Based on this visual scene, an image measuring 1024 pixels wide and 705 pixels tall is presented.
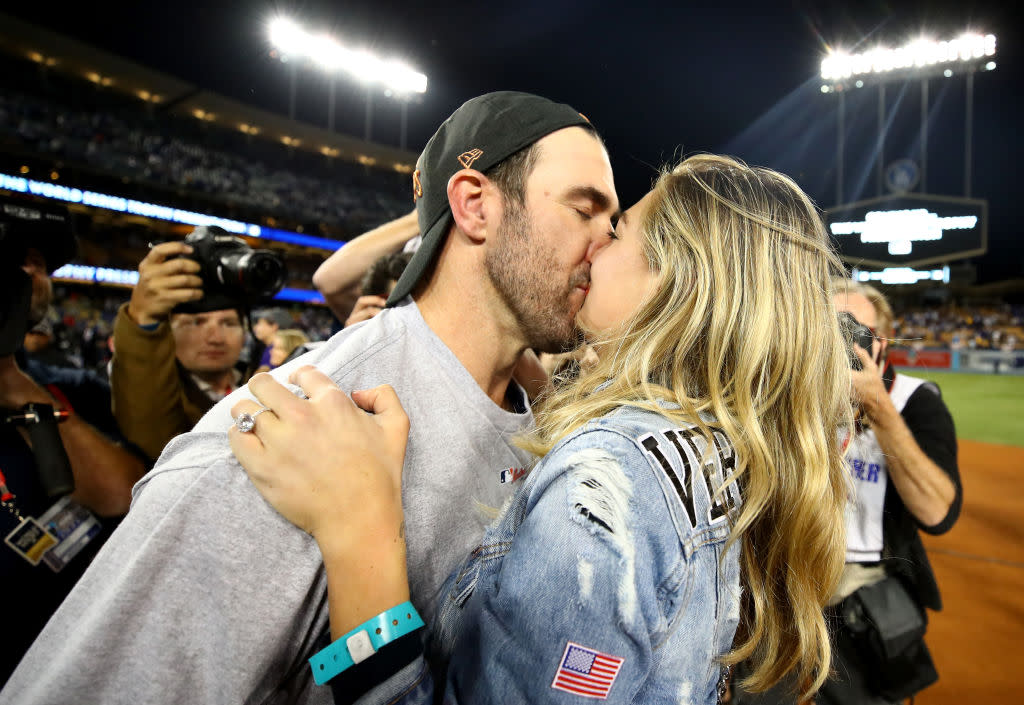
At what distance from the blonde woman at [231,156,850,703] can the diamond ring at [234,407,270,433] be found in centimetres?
2

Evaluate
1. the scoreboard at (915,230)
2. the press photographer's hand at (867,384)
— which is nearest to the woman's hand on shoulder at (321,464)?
the press photographer's hand at (867,384)

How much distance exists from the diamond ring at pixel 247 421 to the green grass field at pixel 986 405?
47.2 ft

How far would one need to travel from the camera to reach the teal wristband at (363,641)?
32.2 inches

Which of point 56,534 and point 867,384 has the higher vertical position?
point 867,384

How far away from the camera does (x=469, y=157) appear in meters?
1.53

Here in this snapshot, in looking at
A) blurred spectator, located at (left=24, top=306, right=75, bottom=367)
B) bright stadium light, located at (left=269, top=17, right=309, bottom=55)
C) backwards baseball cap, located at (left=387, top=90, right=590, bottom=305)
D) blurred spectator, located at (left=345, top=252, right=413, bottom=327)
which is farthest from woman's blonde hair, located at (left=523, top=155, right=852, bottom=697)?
bright stadium light, located at (left=269, top=17, right=309, bottom=55)

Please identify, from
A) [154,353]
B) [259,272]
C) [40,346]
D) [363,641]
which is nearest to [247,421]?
[363,641]

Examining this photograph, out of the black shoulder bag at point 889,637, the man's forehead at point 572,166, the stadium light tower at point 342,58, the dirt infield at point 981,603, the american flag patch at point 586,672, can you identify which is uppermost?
the stadium light tower at point 342,58

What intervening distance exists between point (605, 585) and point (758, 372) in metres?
0.61

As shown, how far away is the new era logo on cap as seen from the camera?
1.52 metres

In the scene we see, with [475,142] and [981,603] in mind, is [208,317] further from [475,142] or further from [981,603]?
[981,603]

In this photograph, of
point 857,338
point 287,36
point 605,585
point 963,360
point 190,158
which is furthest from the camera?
point 963,360

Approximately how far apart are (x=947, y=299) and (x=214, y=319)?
149 ft

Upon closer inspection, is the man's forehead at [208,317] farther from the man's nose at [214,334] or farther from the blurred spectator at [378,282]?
the blurred spectator at [378,282]
